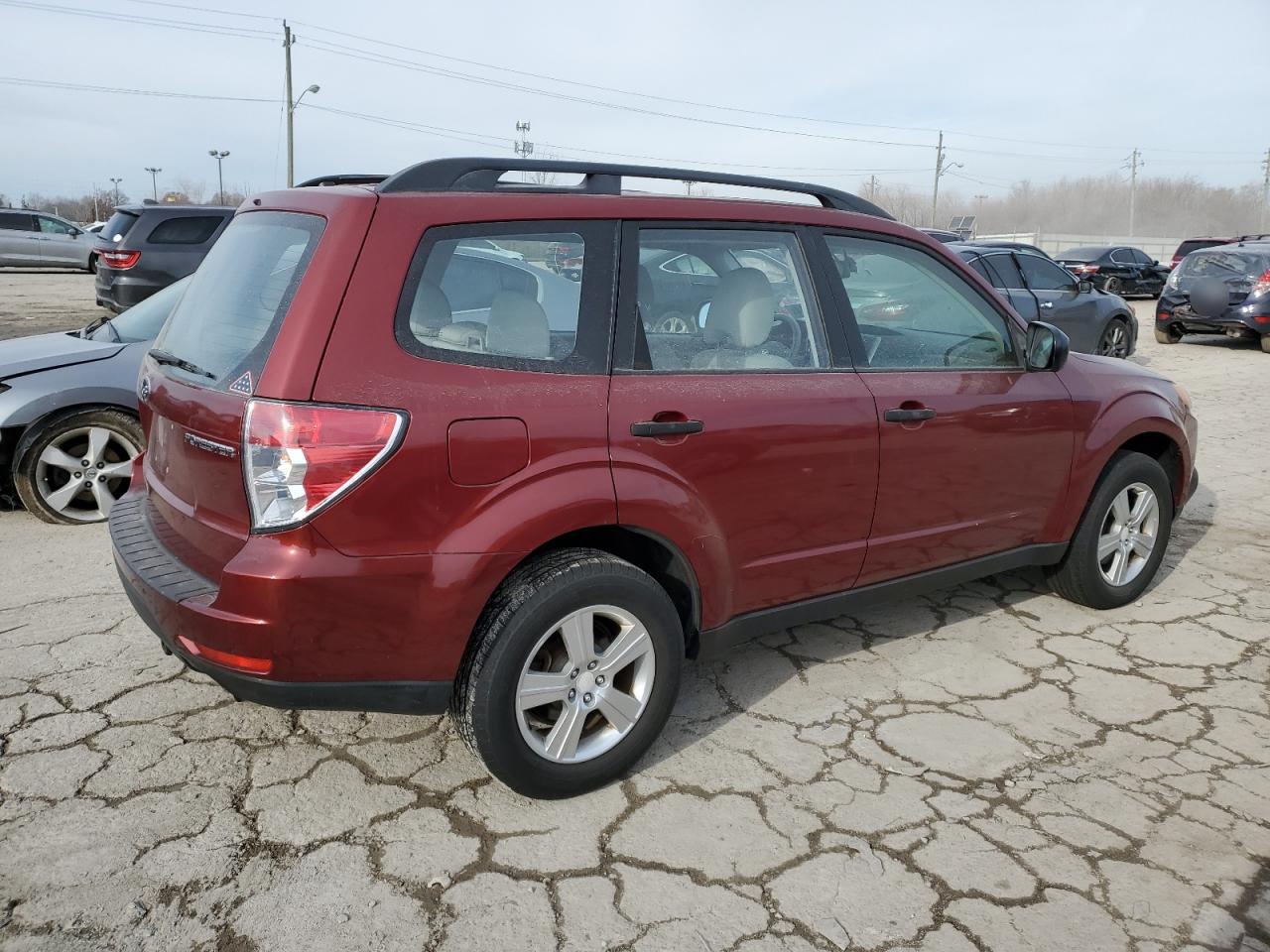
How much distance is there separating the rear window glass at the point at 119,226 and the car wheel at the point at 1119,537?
11.2m

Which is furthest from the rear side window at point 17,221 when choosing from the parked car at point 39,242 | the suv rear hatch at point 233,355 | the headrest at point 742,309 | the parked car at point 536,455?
the headrest at point 742,309

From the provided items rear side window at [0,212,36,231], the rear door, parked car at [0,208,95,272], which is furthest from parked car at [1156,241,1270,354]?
rear side window at [0,212,36,231]

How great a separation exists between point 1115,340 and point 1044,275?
170 centimetres

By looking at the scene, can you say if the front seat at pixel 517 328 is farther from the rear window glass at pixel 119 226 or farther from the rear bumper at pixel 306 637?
the rear window glass at pixel 119 226

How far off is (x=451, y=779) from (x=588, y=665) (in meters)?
0.59

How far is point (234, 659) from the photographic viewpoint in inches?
101

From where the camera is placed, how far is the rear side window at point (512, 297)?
2643mm

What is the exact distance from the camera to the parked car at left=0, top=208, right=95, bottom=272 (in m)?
27.3

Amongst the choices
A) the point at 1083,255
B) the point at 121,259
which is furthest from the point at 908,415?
the point at 1083,255

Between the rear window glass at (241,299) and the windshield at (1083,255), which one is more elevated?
the windshield at (1083,255)

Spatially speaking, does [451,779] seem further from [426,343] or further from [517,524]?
[426,343]

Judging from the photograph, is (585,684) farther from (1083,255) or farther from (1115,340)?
(1083,255)

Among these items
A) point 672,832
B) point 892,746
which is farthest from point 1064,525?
point 672,832

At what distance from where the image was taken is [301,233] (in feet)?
9.00
